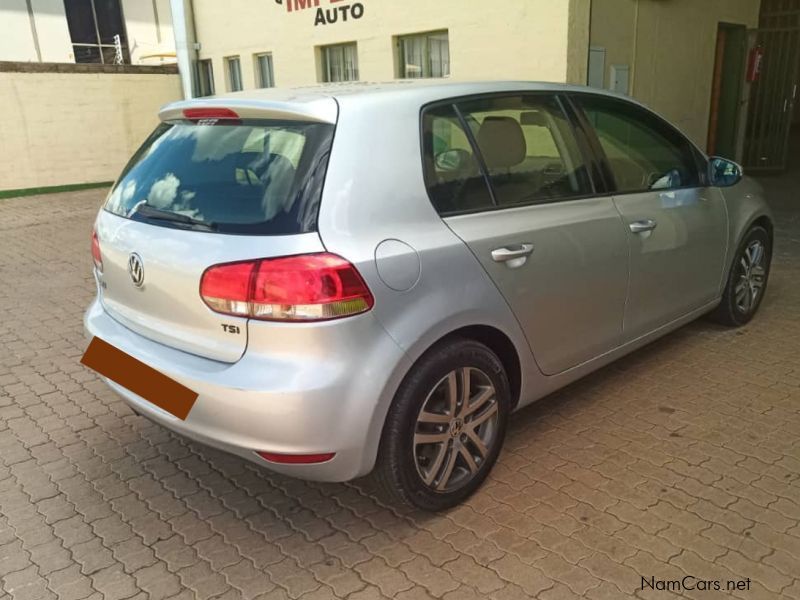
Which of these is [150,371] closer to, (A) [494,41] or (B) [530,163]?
(B) [530,163]

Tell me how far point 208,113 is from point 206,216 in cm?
Answer: 55

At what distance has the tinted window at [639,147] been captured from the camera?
11.4 feet

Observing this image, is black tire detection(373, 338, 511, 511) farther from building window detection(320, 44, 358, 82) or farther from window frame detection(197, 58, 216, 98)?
window frame detection(197, 58, 216, 98)

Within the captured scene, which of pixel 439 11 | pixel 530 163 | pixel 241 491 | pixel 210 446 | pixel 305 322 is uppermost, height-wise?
pixel 439 11

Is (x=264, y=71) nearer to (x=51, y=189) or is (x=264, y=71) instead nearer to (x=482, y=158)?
(x=51, y=189)

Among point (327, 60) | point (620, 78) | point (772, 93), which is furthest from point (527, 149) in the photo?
point (772, 93)

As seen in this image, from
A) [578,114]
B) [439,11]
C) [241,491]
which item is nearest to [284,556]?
[241,491]

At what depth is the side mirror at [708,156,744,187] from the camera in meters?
4.14

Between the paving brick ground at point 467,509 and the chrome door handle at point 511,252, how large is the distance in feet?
3.33

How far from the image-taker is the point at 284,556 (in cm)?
260

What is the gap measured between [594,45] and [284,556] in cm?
714

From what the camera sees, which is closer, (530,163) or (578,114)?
(530,163)

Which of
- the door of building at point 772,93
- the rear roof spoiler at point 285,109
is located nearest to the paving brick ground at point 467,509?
the rear roof spoiler at point 285,109

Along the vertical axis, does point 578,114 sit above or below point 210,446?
above
